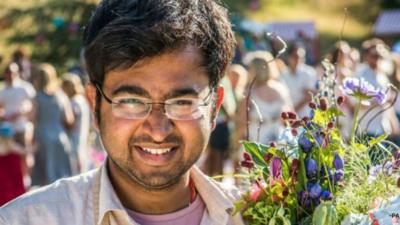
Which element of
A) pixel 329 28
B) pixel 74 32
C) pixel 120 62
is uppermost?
pixel 120 62

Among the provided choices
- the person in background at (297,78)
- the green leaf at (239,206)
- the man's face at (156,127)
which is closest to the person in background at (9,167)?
the person in background at (297,78)

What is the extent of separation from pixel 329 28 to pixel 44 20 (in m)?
13.6

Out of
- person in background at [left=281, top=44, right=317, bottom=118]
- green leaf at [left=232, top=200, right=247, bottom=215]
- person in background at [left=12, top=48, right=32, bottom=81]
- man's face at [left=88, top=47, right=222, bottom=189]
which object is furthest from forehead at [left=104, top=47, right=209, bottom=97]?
person in background at [left=12, top=48, right=32, bottom=81]

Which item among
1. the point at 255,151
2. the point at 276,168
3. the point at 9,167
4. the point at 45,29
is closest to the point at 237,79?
the point at 9,167

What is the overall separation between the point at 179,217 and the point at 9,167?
23.2ft

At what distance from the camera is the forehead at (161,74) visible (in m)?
3.08

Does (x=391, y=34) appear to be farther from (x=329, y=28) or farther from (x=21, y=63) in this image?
(x=21, y=63)

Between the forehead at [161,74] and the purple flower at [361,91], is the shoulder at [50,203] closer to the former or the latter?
the forehead at [161,74]

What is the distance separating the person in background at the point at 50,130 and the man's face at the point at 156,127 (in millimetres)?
8074

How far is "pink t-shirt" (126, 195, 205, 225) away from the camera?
326cm

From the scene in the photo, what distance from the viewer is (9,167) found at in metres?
10.1

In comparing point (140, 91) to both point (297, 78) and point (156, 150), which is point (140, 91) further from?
point (297, 78)

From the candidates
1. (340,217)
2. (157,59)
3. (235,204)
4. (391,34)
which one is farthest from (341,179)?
(391,34)

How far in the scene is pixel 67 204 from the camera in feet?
10.2
